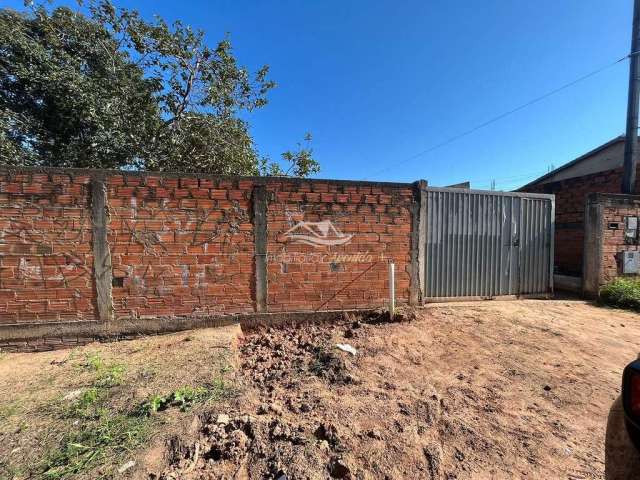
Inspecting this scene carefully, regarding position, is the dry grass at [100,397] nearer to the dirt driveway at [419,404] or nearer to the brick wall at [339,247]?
the dirt driveway at [419,404]

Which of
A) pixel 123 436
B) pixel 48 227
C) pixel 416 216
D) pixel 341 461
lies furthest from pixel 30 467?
pixel 416 216

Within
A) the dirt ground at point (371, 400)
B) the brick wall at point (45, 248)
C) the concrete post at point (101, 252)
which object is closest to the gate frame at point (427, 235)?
the dirt ground at point (371, 400)

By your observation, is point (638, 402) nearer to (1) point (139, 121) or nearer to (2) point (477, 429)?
(2) point (477, 429)

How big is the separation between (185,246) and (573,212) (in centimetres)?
924

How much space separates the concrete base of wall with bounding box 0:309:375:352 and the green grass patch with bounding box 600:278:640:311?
5828mm

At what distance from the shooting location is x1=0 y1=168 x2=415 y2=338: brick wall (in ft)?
11.3

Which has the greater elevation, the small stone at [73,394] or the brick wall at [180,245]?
the brick wall at [180,245]

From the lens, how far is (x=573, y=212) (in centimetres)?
712

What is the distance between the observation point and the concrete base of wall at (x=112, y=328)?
11.2 feet

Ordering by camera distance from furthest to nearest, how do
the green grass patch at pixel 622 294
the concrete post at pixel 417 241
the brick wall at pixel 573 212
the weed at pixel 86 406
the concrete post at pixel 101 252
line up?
the brick wall at pixel 573 212 < the green grass patch at pixel 622 294 < the concrete post at pixel 417 241 < the concrete post at pixel 101 252 < the weed at pixel 86 406

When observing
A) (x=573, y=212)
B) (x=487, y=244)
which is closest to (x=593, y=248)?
(x=573, y=212)

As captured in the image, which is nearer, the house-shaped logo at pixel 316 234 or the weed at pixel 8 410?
the weed at pixel 8 410

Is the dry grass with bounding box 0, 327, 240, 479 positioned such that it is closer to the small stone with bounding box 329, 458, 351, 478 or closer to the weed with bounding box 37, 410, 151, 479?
the weed with bounding box 37, 410, 151, 479

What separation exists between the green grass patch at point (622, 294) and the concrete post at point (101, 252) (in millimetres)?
8765
